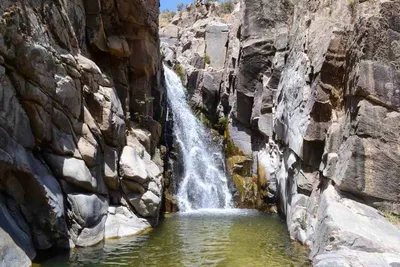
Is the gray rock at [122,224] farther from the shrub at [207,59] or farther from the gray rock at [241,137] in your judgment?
the shrub at [207,59]

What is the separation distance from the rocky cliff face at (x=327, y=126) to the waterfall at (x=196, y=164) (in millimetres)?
1125

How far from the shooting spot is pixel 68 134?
13680mm

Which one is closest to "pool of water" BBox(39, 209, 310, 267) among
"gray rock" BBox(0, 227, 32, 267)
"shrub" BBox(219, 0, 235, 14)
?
"gray rock" BBox(0, 227, 32, 267)

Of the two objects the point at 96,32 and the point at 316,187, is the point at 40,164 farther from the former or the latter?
the point at 316,187

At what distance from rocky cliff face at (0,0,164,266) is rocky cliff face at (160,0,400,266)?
6828 millimetres

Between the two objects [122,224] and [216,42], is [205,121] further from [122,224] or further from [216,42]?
[122,224]

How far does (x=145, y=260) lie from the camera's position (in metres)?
11.5

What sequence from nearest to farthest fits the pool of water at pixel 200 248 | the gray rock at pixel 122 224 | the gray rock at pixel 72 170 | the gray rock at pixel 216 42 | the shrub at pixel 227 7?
the pool of water at pixel 200 248 → the gray rock at pixel 72 170 → the gray rock at pixel 122 224 → the gray rock at pixel 216 42 → the shrub at pixel 227 7

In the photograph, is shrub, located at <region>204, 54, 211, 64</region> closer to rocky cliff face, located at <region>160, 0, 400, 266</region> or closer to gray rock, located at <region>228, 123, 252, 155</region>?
rocky cliff face, located at <region>160, 0, 400, 266</region>

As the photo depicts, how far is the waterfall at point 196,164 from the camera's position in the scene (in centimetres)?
2386

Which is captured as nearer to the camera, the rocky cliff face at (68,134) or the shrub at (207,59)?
the rocky cliff face at (68,134)

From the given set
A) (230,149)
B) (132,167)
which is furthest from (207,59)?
(132,167)

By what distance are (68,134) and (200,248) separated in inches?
239

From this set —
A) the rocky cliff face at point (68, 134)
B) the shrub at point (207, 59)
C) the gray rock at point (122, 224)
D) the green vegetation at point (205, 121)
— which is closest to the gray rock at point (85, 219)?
the rocky cliff face at point (68, 134)
